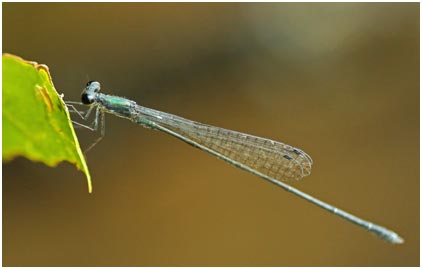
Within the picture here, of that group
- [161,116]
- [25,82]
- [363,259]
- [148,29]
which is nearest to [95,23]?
[148,29]

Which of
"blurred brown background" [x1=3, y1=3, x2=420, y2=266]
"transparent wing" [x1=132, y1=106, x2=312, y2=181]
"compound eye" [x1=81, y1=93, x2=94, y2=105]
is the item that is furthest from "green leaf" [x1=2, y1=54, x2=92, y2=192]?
"blurred brown background" [x1=3, y1=3, x2=420, y2=266]

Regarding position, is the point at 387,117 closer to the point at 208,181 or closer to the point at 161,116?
the point at 208,181

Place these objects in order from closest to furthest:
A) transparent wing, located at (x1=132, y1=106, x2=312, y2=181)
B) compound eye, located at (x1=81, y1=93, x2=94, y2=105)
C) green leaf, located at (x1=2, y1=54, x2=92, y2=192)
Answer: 1. green leaf, located at (x1=2, y1=54, x2=92, y2=192)
2. compound eye, located at (x1=81, y1=93, x2=94, y2=105)
3. transparent wing, located at (x1=132, y1=106, x2=312, y2=181)

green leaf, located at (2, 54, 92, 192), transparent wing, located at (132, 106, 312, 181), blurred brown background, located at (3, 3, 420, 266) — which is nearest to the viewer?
green leaf, located at (2, 54, 92, 192)

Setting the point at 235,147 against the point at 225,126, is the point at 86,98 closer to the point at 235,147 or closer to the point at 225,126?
the point at 235,147

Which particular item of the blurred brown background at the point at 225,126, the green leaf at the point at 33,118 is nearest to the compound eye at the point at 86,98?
the green leaf at the point at 33,118

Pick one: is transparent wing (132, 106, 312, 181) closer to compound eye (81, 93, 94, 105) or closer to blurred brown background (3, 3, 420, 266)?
compound eye (81, 93, 94, 105)

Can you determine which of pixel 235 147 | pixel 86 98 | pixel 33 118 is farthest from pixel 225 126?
pixel 33 118
